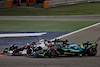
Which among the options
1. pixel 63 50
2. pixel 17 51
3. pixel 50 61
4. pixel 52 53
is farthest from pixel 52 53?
pixel 17 51

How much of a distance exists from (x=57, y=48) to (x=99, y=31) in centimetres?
Result: 914

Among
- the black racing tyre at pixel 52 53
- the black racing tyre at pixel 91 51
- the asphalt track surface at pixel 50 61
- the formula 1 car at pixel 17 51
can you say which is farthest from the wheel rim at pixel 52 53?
the black racing tyre at pixel 91 51

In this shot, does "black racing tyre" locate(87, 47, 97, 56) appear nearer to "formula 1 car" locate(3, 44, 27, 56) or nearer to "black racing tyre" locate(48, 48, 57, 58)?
"black racing tyre" locate(48, 48, 57, 58)

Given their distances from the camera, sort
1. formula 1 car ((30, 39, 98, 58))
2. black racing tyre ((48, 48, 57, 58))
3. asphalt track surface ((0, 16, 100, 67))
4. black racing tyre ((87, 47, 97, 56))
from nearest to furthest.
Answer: asphalt track surface ((0, 16, 100, 67)) < black racing tyre ((48, 48, 57, 58)) < formula 1 car ((30, 39, 98, 58)) < black racing tyre ((87, 47, 97, 56))

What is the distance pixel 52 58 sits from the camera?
11.9 metres

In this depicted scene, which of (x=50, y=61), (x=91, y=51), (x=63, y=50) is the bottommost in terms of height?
(x=50, y=61)

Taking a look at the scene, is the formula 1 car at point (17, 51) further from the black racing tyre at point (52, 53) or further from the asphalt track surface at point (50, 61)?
the black racing tyre at point (52, 53)

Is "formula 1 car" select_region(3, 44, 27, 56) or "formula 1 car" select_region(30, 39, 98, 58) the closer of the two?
"formula 1 car" select_region(30, 39, 98, 58)

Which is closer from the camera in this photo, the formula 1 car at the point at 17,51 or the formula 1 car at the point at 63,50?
the formula 1 car at the point at 63,50

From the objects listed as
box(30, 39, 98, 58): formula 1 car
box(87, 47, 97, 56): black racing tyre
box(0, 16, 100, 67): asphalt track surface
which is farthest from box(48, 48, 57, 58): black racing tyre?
box(87, 47, 97, 56): black racing tyre

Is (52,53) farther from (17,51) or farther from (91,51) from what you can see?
(91,51)

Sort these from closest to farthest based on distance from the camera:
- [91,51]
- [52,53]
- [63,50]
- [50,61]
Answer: [50,61], [52,53], [63,50], [91,51]

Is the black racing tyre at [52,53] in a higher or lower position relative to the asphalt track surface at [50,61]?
higher

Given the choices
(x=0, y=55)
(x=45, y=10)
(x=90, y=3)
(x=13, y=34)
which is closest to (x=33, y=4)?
(x=45, y=10)
